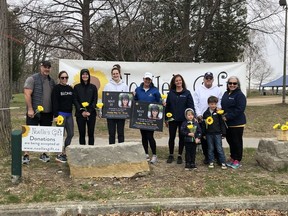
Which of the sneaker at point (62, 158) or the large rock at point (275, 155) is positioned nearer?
the large rock at point (275, 155)

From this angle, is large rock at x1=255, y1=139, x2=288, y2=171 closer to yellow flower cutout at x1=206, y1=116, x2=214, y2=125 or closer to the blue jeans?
the blue jeans

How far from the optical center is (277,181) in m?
5.87

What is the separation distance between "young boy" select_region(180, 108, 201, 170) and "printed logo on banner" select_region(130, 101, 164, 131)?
590 mm

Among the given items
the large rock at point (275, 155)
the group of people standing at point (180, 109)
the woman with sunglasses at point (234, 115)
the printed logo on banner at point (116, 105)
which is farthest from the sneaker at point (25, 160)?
the large rock at point (275, 155)

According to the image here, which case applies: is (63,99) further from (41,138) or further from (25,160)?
(25,160)

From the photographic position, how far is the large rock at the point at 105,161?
5801mm

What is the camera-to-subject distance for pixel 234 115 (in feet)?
21.3

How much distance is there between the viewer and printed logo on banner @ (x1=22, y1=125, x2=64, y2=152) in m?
6.05

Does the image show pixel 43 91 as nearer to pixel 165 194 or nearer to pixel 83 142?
pixel 83 142

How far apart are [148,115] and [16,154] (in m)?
2.60

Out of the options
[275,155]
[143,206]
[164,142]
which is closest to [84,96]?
[143,206]

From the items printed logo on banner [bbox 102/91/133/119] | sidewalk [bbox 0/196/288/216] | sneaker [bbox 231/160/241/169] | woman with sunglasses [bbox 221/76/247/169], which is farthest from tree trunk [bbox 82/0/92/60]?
sidewalk [bbox 0/196/288/216]

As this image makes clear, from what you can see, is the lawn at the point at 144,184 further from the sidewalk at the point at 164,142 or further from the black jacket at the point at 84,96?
the sidewalk at the point at 164,142

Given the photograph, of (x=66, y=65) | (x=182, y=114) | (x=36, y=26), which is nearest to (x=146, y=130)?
(x=182, y=114)
